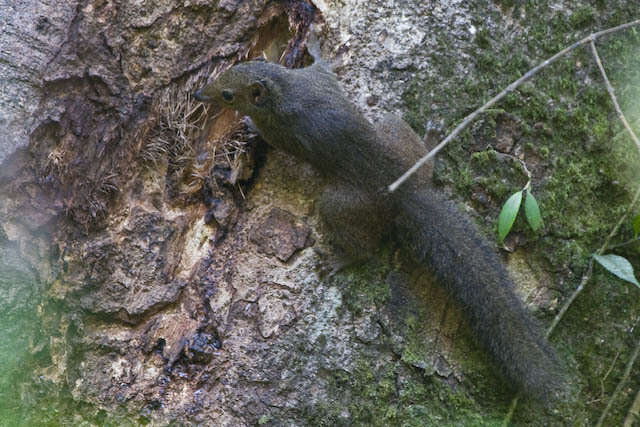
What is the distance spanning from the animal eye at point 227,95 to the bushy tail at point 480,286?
1.19 m

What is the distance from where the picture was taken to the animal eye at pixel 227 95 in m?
3.48

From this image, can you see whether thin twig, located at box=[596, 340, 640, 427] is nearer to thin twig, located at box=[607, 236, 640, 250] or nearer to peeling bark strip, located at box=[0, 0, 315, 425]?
thin twig, located at box=[607, 236, 640, 250]

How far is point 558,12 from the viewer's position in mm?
3104

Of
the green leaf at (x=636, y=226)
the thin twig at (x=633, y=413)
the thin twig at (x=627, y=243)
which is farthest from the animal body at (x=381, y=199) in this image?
the green leaf at (x=636, y=226)

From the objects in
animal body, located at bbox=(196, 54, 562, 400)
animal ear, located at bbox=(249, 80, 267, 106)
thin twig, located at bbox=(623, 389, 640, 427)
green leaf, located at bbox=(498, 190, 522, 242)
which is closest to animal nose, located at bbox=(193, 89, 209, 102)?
animal body, located at bbox=(196, 54, 562, 400)

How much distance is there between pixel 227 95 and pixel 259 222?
95 centimetres

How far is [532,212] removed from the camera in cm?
275

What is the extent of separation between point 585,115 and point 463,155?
0.66m

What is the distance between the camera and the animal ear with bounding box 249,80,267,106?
3.58 m

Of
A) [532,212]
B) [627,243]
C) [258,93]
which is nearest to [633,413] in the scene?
[627,243]

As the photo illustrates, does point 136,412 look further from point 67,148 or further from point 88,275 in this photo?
point 67,148

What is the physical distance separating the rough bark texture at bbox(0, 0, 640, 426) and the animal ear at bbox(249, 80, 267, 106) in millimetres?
322

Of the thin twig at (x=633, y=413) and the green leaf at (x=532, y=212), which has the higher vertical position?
the green leaf at (x=532, y=212)

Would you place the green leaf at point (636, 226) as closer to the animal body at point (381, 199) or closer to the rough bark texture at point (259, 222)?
the rough bark texture at point (259, 222)
